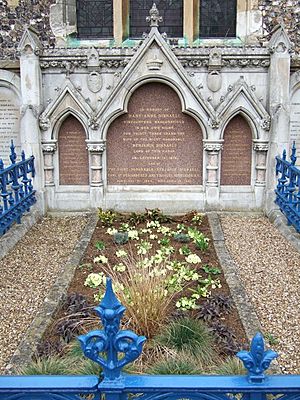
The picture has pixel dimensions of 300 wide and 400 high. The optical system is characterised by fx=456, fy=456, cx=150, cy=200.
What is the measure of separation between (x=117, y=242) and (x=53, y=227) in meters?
1.61

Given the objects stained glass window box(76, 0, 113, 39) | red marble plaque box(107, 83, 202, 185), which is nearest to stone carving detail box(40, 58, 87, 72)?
red marble plaque box(107, 83, 202, 185)

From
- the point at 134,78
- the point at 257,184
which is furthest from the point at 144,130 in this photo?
the point at 257,184

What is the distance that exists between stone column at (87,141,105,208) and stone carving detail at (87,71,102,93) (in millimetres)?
974

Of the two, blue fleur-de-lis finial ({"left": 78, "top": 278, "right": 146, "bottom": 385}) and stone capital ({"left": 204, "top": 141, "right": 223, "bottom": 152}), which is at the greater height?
stone capital ({"left": 204, "top": 141, "right": 223, "bottom": 152})

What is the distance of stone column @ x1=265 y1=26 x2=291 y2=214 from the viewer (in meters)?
7.91

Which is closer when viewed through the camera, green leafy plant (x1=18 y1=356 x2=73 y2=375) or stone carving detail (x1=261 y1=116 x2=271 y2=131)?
green leafy plant (x1=18 y1=356 x2=73 y2=375)

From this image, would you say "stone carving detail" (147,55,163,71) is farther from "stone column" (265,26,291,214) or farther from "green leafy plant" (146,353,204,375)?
"green leafy plant" (146,353,204,375)

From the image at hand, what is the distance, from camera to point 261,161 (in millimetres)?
8391

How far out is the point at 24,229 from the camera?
7.28 meters

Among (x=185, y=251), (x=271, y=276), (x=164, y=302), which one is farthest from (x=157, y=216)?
(x=164, y=302)

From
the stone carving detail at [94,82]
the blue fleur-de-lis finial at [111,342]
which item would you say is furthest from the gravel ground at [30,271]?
the stone carving detail at [94,82]

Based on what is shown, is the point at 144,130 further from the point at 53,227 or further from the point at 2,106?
the point at 2,106

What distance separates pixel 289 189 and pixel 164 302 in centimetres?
381

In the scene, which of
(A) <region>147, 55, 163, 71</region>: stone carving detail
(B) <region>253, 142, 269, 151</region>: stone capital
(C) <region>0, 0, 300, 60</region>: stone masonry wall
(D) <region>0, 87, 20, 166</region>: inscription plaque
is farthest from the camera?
(C) <region>0, 0, 300, 60</region>: stone masonry wall
